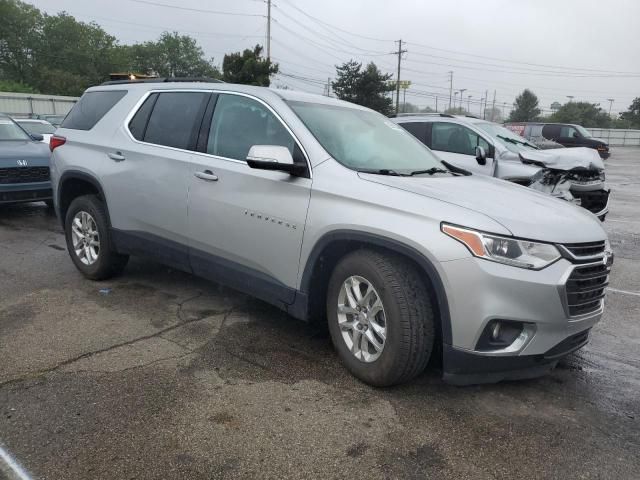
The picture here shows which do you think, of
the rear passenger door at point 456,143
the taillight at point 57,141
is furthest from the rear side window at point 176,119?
the rear passenger door at point 456,143

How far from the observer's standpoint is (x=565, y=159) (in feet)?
25.4

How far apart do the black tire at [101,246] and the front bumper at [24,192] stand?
336 centimetres

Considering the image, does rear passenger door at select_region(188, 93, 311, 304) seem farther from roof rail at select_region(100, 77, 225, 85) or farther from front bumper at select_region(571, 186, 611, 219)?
front bumper at select_region(571, 186, 611, 219)

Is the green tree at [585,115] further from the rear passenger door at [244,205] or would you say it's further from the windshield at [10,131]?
the rear passenger door at [244,205]

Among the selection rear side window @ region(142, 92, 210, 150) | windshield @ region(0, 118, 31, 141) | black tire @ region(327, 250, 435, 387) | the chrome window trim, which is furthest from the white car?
black tire @ region(327, 250, 435, 387)

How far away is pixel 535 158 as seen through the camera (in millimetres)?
7871

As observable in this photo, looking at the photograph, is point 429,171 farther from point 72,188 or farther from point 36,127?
point 36,127

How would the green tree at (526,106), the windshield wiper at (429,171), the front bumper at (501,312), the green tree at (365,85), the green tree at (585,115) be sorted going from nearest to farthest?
the front bumper at (501,312) < the windshield wiper at (429,171) < the green tree at (365,85) < the green tree at (585,115) < the green tree at (526,106)

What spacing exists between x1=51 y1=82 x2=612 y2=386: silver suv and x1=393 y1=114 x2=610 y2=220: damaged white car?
388 cm

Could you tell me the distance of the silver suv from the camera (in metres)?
2.86

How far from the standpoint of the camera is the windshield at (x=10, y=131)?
8969 mm

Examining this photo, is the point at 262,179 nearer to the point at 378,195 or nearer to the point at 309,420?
the point at 378,195

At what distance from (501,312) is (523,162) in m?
5.79

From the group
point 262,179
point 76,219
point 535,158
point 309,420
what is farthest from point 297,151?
point 535,158
